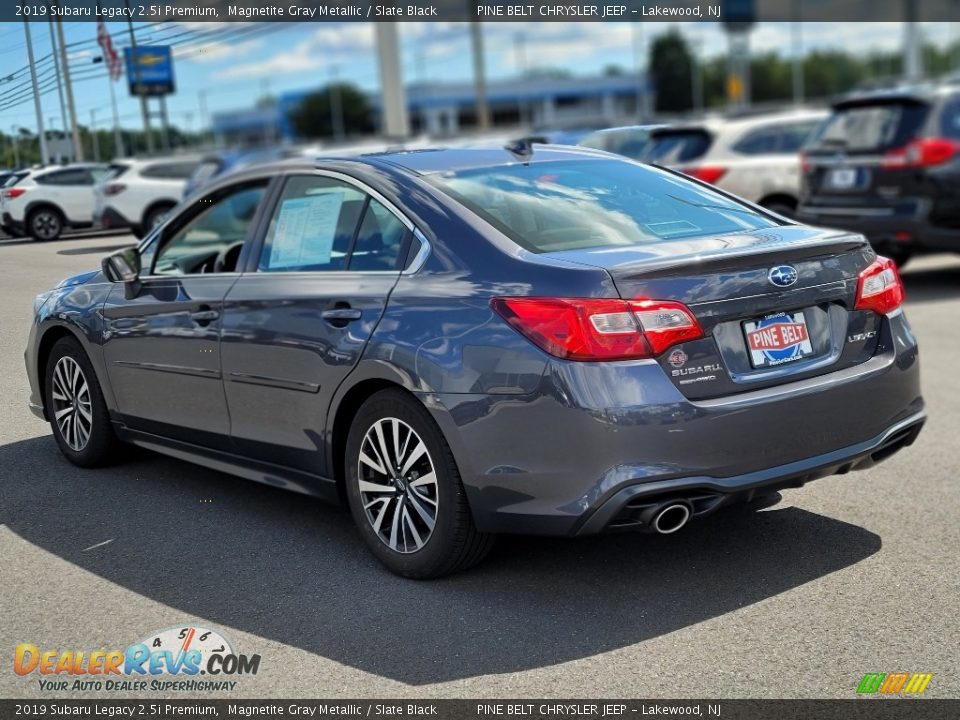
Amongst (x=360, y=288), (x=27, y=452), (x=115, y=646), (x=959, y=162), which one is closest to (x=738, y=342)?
(x=360, y=288)

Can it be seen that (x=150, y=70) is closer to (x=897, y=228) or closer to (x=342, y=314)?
(x=342, y=314)

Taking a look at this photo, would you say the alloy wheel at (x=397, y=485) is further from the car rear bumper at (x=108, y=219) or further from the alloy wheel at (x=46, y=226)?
the car rear bumper at (x=108, y=219)

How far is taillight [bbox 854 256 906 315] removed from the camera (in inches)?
173

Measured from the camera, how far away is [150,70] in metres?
6.62

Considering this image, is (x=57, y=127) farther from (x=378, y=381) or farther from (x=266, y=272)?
(x=378, y=381)

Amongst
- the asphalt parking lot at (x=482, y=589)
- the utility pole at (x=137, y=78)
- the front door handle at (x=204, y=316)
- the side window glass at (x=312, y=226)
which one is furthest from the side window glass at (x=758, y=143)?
the front door handle at (x=204, y=316)

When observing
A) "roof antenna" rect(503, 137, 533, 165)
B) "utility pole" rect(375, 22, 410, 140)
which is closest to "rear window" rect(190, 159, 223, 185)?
"roof antenna" rect(503, 137, 533, 165)

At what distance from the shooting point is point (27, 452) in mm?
5867

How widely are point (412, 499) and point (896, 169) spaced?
330 inches

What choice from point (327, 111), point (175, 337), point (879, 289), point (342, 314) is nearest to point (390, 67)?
point (175, 337)

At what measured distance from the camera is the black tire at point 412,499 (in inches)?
162

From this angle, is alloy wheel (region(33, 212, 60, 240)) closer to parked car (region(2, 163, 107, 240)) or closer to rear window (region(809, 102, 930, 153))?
parked car (region(2, 163, 107, 240))

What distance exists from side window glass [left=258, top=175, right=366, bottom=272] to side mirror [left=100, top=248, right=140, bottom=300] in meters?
0.76

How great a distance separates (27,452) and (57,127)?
65.0 inches
